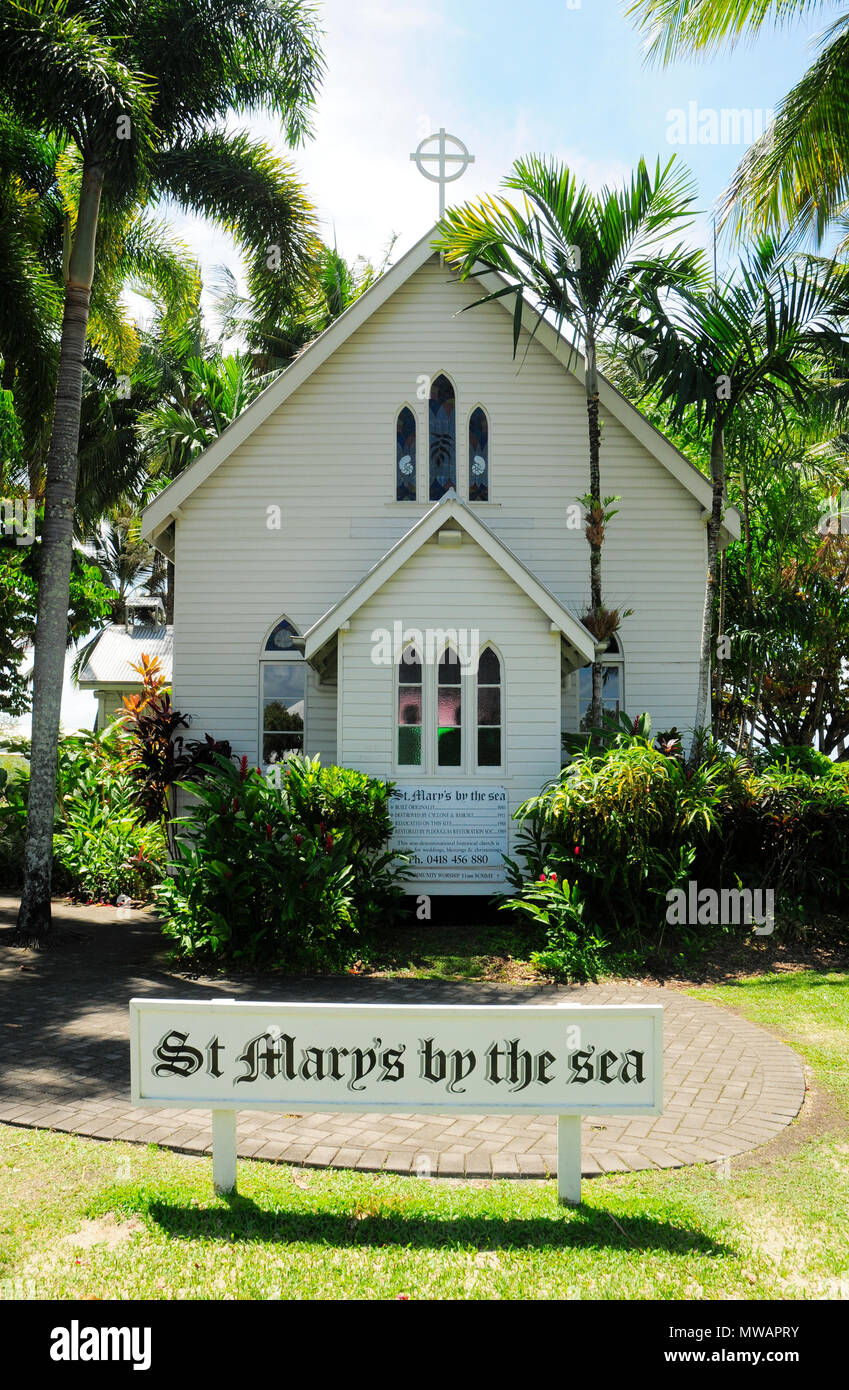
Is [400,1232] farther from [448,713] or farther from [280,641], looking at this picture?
[280,641]

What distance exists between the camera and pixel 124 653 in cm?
2489

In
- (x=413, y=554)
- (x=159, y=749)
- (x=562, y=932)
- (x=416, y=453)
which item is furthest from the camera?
(x=416, y=453)

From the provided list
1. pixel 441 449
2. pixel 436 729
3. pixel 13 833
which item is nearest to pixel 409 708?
pixel 436 729

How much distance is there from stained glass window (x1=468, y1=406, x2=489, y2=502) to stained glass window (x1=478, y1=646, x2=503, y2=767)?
3.44 meters

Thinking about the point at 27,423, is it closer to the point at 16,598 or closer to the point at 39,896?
the point at 16,598

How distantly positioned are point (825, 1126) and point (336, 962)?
5135 mm

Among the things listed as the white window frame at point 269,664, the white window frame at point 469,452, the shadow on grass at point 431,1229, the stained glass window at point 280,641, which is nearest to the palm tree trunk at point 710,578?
→ the white window frame at point 469,452

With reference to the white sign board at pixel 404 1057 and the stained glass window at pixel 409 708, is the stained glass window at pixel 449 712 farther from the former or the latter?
the white sign board at pixel 404 1057

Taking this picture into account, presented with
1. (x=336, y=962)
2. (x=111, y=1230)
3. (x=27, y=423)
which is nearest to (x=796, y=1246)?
(x=111, y=1230)

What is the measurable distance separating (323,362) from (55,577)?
206 inches

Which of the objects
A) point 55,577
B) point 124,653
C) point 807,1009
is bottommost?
point 807,1009

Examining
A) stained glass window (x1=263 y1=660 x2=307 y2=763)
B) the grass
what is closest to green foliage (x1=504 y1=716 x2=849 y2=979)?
the grass

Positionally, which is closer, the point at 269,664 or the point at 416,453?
the point at 269,664

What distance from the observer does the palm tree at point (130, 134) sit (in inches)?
419
